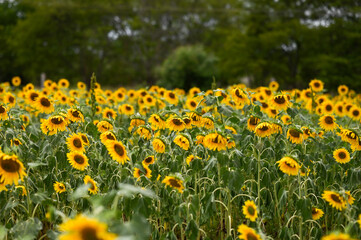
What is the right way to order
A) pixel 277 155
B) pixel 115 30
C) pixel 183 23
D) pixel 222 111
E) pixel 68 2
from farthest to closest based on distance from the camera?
pixel 183 23
pixel 115 30
pixel 68 2
pixel 277 155
pixel 222 111

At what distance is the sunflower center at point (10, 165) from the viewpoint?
1827 millimetres

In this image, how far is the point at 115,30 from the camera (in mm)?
32688

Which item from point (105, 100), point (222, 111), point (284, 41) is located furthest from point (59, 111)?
point (284, 41)

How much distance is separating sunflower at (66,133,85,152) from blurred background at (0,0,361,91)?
12424 mm

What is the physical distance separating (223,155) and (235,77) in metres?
18.4

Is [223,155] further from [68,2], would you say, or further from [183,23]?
[183,23]

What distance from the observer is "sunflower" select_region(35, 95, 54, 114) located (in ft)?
11.0

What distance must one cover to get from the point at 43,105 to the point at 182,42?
32.3 meters

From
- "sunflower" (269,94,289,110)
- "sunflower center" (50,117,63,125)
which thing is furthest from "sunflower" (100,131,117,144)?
"sunflower" (269,94,289,110)

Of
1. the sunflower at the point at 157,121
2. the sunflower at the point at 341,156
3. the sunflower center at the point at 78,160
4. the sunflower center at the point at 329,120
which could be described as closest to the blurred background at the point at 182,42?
the sunflower center at the point at 329,120

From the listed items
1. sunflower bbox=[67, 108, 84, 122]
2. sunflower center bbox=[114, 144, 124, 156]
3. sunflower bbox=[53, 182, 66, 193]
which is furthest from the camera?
sunflower bbox=[67, 108, 84, 122]

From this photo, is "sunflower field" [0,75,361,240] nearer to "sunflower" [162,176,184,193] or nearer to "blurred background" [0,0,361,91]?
"sunflower" [162,176,184,193]

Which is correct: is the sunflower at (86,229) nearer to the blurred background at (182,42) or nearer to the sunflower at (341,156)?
the sunflower at (341,156)

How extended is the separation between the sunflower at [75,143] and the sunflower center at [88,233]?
147cm
